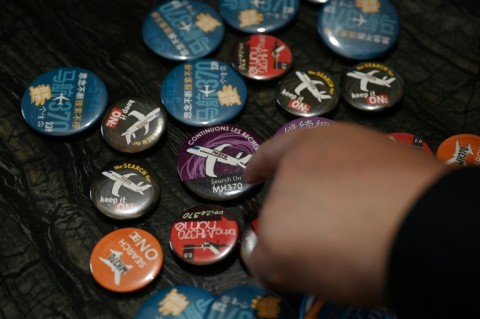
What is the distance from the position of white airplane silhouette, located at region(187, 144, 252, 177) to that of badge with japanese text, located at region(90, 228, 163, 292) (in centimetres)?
19

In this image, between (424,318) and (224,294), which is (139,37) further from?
(424,318)

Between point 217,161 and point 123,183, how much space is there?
→ 0.20 metres

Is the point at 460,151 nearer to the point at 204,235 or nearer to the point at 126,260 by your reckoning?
the point at 204,235

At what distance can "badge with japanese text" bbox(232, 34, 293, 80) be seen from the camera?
127 centimetres

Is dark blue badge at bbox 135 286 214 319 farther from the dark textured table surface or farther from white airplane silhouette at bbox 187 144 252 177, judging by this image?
white airplane silhouette at bbox 187 144 252 177

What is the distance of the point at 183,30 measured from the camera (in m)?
1.35

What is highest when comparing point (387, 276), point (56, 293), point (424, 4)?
point (387, 276)

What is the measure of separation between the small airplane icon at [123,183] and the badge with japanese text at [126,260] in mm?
86

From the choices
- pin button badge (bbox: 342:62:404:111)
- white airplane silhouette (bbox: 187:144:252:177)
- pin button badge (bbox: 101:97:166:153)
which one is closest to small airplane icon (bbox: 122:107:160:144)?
pin button badge (bbox: 101:97:166:153)

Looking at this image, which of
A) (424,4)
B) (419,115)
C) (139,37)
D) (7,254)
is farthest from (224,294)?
(424,4)

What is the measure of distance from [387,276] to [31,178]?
839mm

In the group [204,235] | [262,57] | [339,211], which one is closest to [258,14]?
[262,57]

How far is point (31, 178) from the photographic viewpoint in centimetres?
116

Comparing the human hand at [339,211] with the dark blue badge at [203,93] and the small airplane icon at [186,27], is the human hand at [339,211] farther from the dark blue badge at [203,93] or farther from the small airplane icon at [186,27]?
the small airplane icon at [186,27]
